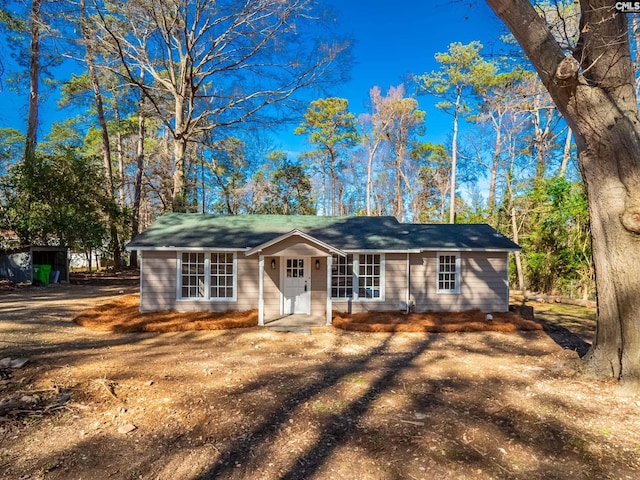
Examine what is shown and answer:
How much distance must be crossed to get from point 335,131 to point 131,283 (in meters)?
18.7

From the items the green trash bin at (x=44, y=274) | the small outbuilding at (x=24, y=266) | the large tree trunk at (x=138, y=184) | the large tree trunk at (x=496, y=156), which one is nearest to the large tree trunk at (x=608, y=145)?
the large tree trunk at (x=496, y=156)

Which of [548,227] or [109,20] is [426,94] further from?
[109,20]

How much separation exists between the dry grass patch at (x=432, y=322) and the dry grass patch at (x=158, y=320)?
2782 mm

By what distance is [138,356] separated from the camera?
672 centimetres

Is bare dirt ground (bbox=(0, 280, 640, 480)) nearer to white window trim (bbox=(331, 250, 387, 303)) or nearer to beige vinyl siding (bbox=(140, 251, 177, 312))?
beige vinyl siding (bbox=(140, 251, 177, 312))

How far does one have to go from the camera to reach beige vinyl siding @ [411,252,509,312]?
1159 centimetres

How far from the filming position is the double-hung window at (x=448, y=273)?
1168 cm

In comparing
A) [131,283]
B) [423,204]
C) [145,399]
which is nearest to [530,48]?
[145,399]

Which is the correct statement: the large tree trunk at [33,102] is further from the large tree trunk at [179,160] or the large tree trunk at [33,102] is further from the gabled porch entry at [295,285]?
the gabled porch entry at [295,285]

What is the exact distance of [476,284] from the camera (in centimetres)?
1176

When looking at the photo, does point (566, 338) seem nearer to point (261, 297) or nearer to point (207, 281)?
point (261, 297)

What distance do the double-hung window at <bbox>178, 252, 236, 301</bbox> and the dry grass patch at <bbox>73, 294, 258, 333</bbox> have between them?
69cm

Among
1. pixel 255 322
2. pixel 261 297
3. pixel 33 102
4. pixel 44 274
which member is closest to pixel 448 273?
pixel 261 297

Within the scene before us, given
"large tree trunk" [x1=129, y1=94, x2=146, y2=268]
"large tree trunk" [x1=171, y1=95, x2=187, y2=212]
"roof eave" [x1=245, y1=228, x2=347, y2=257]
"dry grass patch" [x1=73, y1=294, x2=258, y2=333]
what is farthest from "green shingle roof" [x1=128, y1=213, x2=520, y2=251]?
"large tree trunk" [x1=129, y1=94, x2=146, y2=268]
